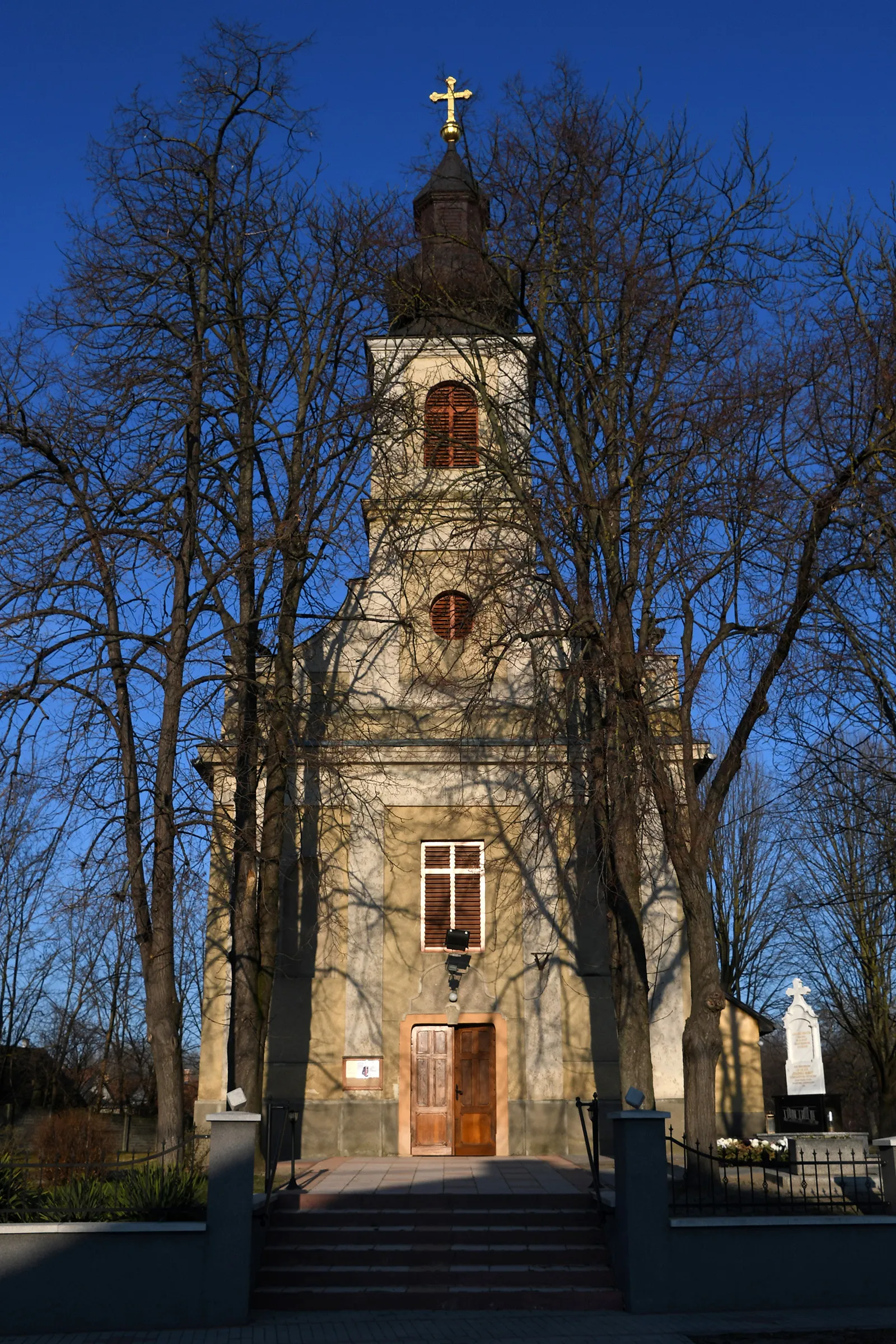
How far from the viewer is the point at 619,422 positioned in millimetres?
17516

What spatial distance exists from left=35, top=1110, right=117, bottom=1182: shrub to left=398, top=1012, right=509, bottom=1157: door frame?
4.53 metres

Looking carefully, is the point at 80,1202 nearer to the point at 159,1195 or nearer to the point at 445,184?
the point at 159,1195

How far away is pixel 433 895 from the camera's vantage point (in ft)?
66.4

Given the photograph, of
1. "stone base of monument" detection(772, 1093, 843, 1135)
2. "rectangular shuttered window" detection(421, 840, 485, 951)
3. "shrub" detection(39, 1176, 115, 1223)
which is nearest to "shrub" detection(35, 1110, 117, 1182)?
"rectangular shuttered window" detection(421, 840, 485, 951)

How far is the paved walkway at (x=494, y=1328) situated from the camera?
1046 centimetres

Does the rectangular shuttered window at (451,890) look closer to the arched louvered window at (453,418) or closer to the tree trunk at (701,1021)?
the tree trunk at (701,1021)

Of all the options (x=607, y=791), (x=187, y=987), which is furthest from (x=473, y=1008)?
(x=187, y=987)

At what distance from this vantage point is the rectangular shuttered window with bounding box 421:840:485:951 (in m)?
20.1

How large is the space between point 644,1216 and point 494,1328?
5.92 feet

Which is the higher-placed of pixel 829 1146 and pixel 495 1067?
pixel 495 1067

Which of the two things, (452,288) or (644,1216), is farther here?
(452,288)

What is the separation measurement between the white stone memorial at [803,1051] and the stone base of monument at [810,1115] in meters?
1.66

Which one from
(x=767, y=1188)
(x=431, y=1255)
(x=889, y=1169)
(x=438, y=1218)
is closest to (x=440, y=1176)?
(x=438, y=1218)

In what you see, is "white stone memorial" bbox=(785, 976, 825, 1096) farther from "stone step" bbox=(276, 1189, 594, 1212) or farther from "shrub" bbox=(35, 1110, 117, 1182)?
"shrub" bbox=(35, 1110, 117, 1182)
